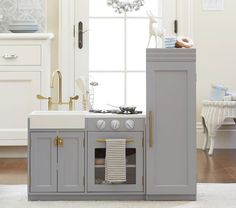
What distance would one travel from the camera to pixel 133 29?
18.3 ft

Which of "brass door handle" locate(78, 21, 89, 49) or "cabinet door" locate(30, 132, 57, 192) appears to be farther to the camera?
"brass door handle" locate(78, 21, 89, 49)

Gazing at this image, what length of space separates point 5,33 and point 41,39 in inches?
14.0

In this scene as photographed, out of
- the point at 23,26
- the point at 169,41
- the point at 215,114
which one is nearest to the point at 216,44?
the point at 215,114

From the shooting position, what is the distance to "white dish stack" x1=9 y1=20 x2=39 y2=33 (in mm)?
5090

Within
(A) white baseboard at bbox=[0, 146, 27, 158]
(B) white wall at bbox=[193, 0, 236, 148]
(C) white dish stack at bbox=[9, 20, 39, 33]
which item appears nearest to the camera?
(C) white dish stack at bbox=[9, 20, 39, 33]

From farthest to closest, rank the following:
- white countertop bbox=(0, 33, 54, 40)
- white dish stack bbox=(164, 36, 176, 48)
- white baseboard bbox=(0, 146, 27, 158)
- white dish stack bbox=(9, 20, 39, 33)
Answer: white baseboard bbox=(0, 146, 27, 158) → white dish stack bbox=(9, 20, 39, 33) → white countertop bbox=(0, 33, 54, 40) → white dish stack bbox=(164, 36, 176, 48)

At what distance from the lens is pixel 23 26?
5098mm

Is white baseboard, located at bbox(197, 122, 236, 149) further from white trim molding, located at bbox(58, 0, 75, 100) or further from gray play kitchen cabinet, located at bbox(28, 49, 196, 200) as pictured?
gray play kitchen cabinet, located at bbox(28, 49, 196, 200)

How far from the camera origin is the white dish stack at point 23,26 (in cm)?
509

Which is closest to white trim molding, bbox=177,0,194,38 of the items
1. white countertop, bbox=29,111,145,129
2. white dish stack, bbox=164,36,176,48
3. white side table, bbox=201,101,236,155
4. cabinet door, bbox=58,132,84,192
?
white side table, bbox=201,101,236,155

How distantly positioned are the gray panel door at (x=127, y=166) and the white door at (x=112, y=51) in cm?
225

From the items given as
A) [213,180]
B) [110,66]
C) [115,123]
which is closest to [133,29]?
[110,66]

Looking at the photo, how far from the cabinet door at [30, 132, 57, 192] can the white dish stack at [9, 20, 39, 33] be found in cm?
200

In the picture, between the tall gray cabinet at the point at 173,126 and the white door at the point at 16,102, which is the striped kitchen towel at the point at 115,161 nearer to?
the tall gray cabinet at the point at 173,126
